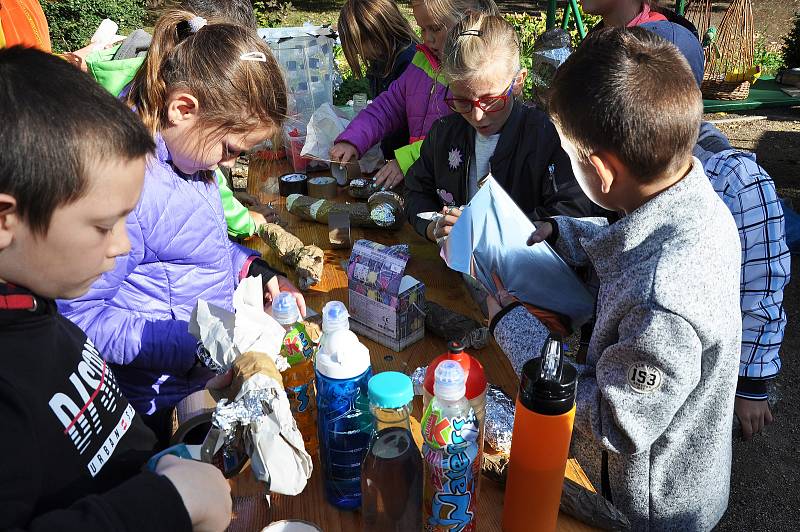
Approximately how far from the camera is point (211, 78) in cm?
162

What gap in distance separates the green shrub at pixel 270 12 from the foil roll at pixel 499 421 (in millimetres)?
12198

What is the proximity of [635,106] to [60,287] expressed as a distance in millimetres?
1193

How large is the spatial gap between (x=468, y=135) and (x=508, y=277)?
0.97 metres

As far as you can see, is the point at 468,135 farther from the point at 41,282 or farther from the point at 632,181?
the point at 41,282

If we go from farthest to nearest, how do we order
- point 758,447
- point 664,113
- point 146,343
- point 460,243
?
1. point 758,447
2. point 460,243
3. point 146,343
4. point 664,113

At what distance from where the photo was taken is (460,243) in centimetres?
165

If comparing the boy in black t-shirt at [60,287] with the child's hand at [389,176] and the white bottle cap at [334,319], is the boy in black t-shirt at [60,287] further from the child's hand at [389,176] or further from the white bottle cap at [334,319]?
the child's hand at [389,176]

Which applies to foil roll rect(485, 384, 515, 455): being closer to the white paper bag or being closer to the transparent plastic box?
the white paper bag

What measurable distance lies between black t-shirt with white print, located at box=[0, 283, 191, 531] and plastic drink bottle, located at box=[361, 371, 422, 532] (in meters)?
0.33

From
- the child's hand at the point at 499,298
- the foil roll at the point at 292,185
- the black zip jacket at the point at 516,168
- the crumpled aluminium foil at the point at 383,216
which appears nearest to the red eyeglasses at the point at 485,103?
the black zip jacket at the point at 516,168

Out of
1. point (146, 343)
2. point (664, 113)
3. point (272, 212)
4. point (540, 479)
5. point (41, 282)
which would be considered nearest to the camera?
point (41, 282)

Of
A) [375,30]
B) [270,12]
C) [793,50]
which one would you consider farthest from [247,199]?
[270,12]

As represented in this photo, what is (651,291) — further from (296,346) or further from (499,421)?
(296,346)

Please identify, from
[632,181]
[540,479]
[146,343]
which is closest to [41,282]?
[146,343]
